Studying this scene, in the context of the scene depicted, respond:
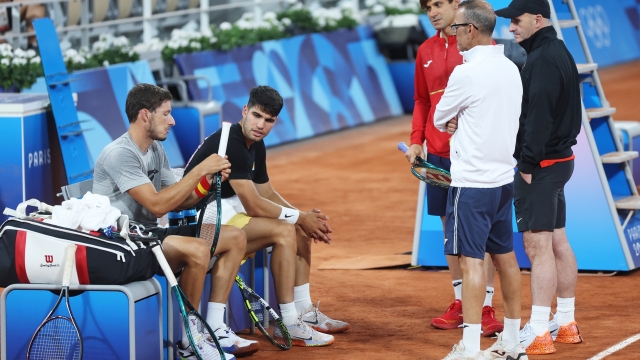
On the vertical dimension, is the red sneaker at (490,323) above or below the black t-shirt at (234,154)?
below

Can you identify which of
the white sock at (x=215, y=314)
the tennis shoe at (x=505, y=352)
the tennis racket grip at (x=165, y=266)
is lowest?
the tennis shoe at (x=505, y=352)

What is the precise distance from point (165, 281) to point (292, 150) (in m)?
9.31

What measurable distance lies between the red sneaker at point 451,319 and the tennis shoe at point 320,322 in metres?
0.63

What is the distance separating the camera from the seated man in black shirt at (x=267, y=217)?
21.1ft

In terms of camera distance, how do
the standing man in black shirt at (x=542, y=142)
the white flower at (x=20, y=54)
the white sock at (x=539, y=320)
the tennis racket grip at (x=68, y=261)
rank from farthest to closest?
the white flower at (x=20, y=54) < the white sock at (x=539, y=320) < the standing man in black shirt at (x=542, y=142) < the tennis racket grip at (x=68, y=261)

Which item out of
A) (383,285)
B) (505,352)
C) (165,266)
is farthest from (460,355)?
(383,285)

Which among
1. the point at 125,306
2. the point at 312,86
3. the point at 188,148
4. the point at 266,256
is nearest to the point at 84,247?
the point at 125,306

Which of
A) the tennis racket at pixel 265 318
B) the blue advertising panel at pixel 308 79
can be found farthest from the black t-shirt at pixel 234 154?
the blue advertising panel at pixel 308 79

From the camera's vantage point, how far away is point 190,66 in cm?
1449

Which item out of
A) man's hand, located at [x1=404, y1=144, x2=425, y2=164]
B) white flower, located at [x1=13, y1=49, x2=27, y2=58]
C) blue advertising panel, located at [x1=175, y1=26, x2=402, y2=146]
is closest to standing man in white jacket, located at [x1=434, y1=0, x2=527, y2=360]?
man's hand, located at [x1=404, y1=144, x2=425, y2=164]

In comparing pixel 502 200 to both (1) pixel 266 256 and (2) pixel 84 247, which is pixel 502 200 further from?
(2) pixel 84 247

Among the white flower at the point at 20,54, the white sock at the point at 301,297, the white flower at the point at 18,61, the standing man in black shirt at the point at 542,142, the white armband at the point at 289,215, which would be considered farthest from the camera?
the white flower at the point at 20,54

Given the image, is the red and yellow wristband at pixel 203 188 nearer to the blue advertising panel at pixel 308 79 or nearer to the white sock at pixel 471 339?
the white sock at pixel 471 339

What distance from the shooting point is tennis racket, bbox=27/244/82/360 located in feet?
17.9
